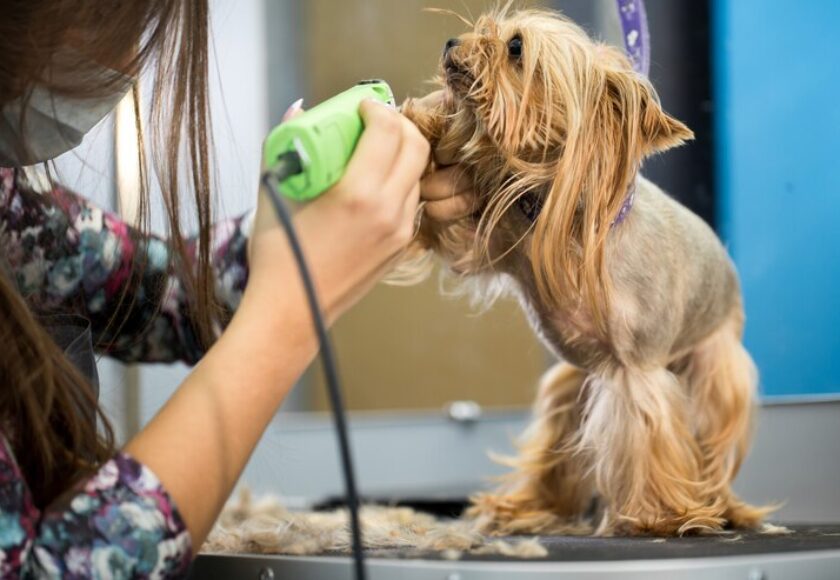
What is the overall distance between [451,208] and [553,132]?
10 cm

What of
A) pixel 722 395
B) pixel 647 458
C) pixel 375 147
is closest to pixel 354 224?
pixel 375 147

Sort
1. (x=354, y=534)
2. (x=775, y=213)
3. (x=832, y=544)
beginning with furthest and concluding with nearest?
(x=775, y=213) < (x=832, y=544) < (x=354, y=534)

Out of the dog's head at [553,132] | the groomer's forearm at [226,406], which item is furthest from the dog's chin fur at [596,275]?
the groomer's forearm at [226,406]

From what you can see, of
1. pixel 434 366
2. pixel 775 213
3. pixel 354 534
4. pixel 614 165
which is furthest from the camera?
pixel 434 366

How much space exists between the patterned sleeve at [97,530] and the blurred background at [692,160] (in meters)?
0.37

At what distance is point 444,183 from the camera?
2.79 feet

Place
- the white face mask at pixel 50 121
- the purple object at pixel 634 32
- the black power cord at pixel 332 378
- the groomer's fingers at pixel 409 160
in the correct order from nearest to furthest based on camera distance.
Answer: the black power cord at pixel 332 378 < the groomer's fingers at pixel 409 160 < the white face mask at pixel 50 121 < the purple object at pixel 634 32

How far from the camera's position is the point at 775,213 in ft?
3.41

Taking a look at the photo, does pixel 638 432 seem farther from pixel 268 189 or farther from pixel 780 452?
Answer: pixel 268 189

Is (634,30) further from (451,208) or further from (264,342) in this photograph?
(264,342)

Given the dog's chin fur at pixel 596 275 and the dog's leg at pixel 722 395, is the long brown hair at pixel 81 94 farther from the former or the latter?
the dog's leg at pixel 722 395

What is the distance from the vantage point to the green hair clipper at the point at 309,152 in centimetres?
60

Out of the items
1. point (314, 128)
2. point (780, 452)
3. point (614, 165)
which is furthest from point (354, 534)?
point (780, 452)

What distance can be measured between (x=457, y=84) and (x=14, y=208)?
379 millimetres
